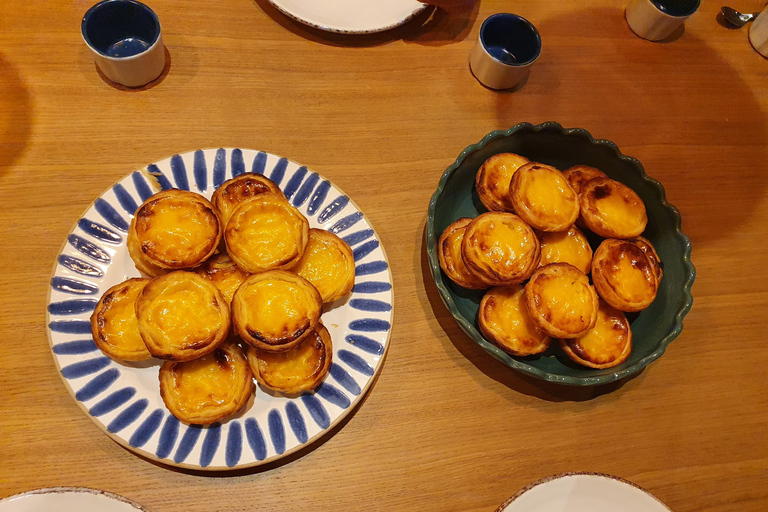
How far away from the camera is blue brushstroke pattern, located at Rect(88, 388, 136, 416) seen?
1366mm

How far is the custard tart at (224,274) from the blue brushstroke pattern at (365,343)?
13.8 inches

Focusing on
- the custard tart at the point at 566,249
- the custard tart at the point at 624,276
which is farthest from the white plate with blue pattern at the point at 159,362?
the custard tart at the point at 624,276

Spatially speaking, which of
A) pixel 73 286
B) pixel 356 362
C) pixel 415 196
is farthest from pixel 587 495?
pixel 73 286

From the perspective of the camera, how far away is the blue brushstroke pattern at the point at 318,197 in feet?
5.52

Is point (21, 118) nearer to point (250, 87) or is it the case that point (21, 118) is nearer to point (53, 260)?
point (53, 260)

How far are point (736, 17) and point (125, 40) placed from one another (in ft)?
8.41

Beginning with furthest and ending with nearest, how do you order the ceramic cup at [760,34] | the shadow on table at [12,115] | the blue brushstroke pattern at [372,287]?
1. the ceramic cup at [760,34]
2. the shadow on table at [12,115]
3. the blue brushstroke pattern at [372,287]

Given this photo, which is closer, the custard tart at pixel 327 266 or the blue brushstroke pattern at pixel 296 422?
the blue brushstroke pattern at pixel 296 422

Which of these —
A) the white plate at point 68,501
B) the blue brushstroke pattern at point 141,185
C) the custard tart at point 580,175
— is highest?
the custard tart at point 580,175

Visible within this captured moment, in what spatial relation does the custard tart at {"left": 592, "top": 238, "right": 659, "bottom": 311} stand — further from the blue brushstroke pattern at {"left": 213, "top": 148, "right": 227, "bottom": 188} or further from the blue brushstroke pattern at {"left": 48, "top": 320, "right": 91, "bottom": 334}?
the blue brushstroke pattern at {"left": 48, "top": 320, "right": 91, "bottom": 334}

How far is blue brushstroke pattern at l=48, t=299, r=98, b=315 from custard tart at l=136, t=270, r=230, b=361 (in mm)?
243

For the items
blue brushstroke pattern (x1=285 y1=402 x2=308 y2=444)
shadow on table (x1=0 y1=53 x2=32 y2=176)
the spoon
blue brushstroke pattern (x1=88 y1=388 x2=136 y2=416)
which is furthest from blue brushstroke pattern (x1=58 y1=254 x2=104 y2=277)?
the spoon

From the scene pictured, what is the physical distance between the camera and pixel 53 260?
1.62m

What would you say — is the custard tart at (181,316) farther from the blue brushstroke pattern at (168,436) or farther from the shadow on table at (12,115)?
the shadow on table at (12,115)
